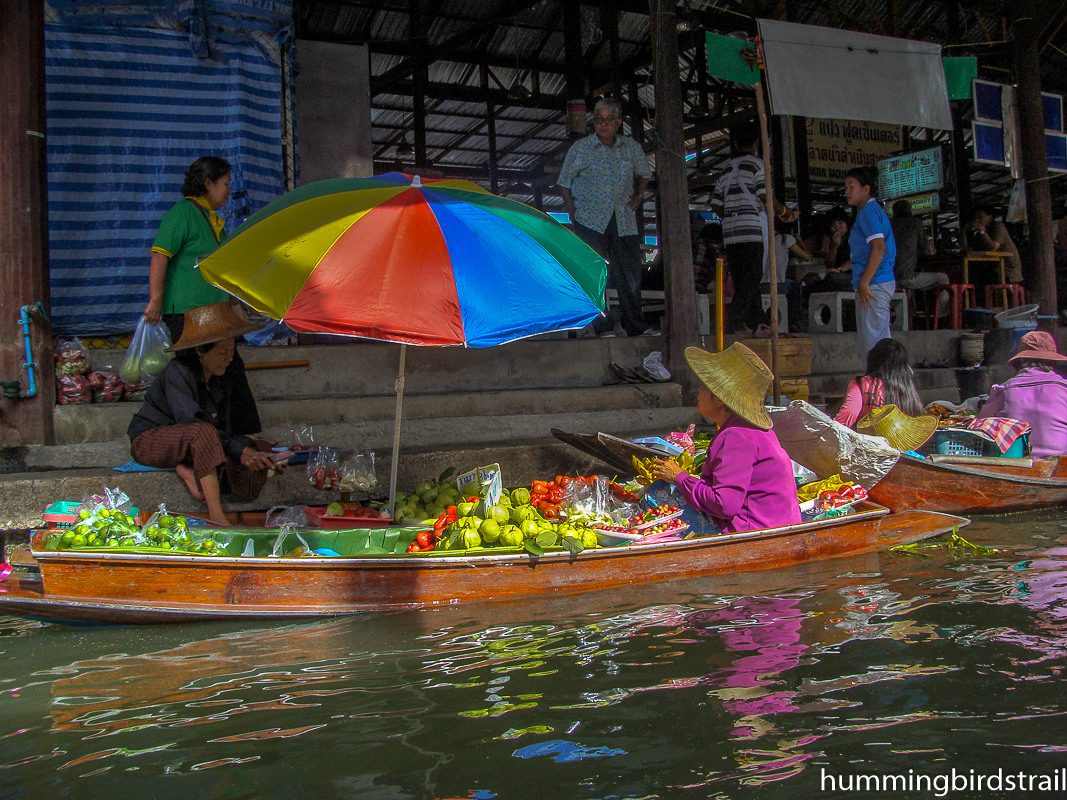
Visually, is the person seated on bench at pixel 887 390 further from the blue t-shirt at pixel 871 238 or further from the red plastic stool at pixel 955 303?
the red plastic stool at pixel 955 303

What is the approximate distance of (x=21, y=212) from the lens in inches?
177

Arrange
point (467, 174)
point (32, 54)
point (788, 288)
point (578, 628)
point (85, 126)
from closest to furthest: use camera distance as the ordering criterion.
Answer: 1. point (578, 628)
2. point (32, 54)
3. point (85, 126)
4. point (788, 288)
5. point (467, 174)

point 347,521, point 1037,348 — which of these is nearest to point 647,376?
point 1037,348

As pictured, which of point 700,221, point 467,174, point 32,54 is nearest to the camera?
point 32,54

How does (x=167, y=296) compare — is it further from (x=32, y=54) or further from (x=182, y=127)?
(x=182, y=127)

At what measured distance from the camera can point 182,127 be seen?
609 cm

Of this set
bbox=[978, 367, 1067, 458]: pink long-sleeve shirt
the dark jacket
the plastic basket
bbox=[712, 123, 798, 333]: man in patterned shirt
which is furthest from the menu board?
the plastic basket

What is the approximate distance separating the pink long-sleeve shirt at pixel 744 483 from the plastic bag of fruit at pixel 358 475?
1.76 meters

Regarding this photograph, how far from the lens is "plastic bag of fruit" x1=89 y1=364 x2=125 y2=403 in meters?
4.99

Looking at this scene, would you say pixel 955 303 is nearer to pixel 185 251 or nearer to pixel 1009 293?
pixel 1009 293

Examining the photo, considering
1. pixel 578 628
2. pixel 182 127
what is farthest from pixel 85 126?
pixel 578 628

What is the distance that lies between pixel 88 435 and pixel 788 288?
7.11 meters

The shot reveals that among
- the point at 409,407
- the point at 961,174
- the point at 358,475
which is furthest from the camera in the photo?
the point at 961,174

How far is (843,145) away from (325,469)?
9757 millimetres
